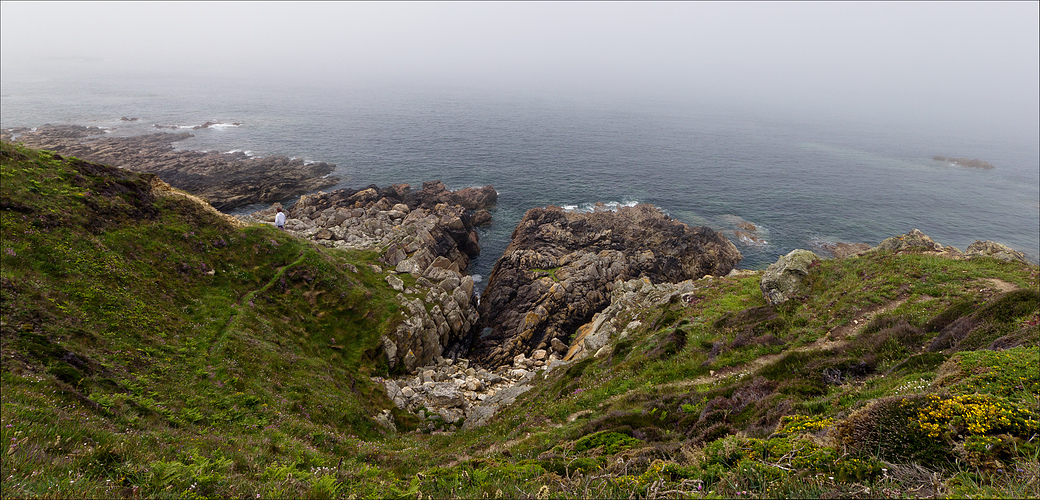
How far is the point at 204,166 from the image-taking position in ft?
284

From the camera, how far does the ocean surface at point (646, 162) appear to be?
266 ft

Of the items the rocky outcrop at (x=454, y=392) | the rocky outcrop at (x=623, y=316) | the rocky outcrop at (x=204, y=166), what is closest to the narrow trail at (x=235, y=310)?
the rocky outcrop at (x=454, y=392)

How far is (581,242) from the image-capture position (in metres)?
60.5

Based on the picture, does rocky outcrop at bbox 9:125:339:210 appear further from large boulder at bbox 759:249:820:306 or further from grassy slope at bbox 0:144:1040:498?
large boulder at bbox 759:249:820:306

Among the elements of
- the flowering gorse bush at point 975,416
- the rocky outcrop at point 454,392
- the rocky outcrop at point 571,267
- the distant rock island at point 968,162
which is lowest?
the rocky outcrop at point 454,392

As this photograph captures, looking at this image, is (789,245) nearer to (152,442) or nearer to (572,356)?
(572,356)

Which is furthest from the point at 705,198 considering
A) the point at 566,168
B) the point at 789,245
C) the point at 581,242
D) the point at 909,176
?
the point at 909,176

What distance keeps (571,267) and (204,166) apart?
3460 inches

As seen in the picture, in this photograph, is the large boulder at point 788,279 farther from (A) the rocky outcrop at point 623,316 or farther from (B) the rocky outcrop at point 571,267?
(B) the rocky outcrop at point 571,267

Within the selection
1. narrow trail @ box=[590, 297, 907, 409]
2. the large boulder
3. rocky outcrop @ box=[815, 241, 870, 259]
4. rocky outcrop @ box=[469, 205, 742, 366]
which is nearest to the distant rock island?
rocky outcrop @ box=[815, 241, 870, 259]

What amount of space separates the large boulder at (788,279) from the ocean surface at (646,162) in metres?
38.1

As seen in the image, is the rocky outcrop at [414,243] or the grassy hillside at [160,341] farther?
the rocky outcrop at [414,243]

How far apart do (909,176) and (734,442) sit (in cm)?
16167

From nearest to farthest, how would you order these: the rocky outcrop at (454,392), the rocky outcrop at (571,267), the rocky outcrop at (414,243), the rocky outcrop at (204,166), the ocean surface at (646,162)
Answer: the rocky outcrop at (454,392) < the rocky outcrop at (414,243) < the rocky outcrop at (571,267) < the rocky outcrop at (204,166) < the ocean surface at (646,162)
